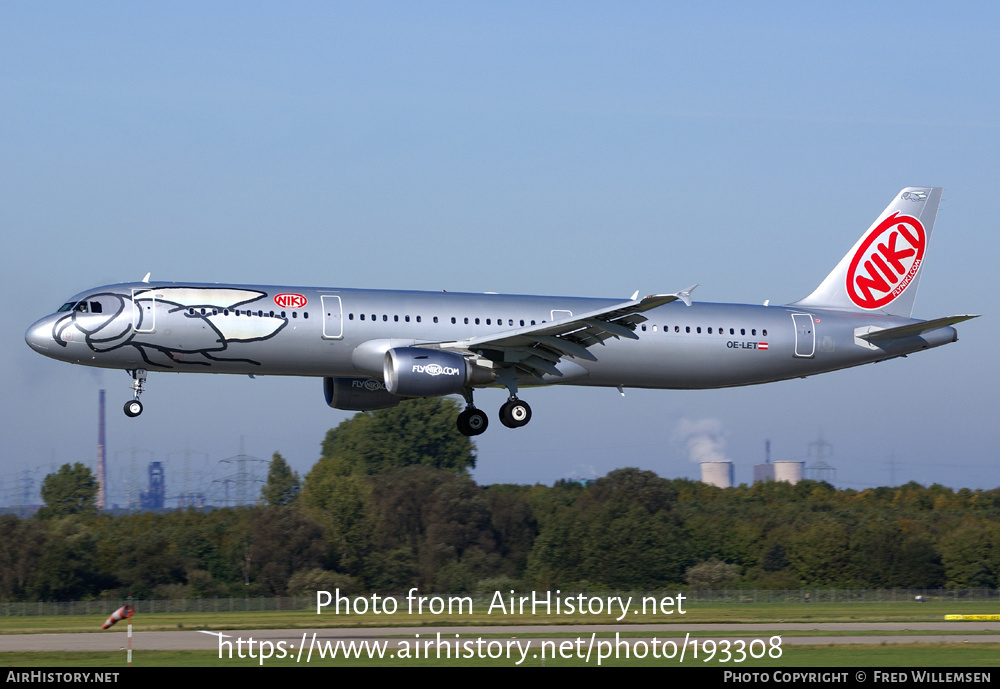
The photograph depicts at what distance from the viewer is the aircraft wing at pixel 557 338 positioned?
38.4 meters

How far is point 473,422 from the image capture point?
42812mm

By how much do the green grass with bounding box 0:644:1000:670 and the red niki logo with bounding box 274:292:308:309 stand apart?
39.5 ft

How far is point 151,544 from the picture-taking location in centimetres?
7044

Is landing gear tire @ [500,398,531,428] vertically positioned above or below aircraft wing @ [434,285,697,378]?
below

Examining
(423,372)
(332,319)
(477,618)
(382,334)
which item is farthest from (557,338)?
(477,618)

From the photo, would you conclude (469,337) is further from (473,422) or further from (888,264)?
(888,264)

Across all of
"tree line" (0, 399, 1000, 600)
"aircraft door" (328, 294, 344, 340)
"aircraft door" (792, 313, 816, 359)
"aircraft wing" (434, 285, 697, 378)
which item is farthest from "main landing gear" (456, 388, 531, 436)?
"tree line" (0, 399, 1000, 600)

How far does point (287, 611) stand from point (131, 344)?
16.0 metres

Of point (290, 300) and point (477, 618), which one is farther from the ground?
point (290, 300)

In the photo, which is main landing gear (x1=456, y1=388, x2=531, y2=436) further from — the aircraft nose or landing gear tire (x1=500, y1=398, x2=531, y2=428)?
the aircraft nose

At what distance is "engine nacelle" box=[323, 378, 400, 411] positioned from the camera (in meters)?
42.8

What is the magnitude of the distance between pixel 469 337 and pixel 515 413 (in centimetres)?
356

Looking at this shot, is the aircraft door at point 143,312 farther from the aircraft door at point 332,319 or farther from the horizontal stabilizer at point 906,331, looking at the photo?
the horizontal stabilizer at point 906,331
